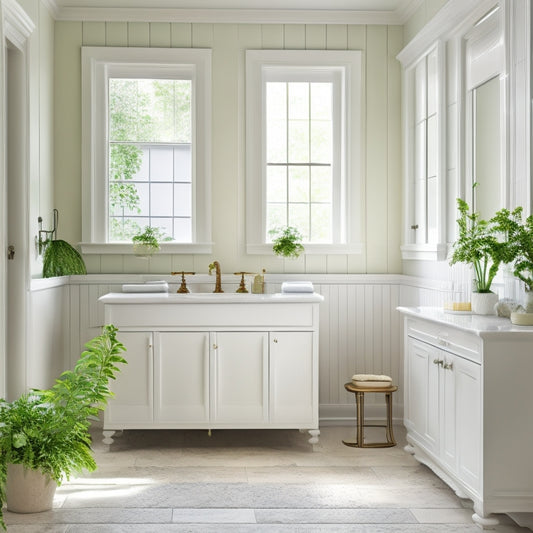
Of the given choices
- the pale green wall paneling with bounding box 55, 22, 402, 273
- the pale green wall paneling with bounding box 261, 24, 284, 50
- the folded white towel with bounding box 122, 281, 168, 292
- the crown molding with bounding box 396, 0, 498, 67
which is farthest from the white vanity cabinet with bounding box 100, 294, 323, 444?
the pale green wall paneling with bounding box 261, 24, 284, 50

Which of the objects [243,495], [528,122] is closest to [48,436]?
[243,495]

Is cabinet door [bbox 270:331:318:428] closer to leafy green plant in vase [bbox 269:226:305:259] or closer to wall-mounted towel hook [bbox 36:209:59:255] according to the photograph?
leafy green plant in vase [bbox 269:226:305:259]

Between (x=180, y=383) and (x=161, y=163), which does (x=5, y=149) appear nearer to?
(x=161, y=163)

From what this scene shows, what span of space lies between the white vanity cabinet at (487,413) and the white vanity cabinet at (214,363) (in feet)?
4.11

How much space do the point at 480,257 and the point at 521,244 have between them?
0.34 metres

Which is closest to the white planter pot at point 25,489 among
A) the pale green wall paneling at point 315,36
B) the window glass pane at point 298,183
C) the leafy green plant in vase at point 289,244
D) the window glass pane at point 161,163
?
the leafy green plant in vase at point 289,244

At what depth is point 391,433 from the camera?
4957 millimetres

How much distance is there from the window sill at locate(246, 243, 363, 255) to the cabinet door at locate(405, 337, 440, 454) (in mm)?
1286

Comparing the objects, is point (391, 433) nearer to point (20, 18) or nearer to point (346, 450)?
point (346, 450)

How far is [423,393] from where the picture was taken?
416 centimetres

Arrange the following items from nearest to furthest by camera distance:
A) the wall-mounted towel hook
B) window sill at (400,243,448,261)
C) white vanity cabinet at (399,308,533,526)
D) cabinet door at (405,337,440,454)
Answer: white vanity cabinet at (399,308,533,526) < cabinet door at (405,337,440,454) < window sill at (400,243,448,261) < the wall-mounted towel hook

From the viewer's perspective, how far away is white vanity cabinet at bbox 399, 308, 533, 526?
10.5 feet

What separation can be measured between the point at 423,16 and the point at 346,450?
113 inches

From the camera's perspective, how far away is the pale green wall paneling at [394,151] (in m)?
5.62
